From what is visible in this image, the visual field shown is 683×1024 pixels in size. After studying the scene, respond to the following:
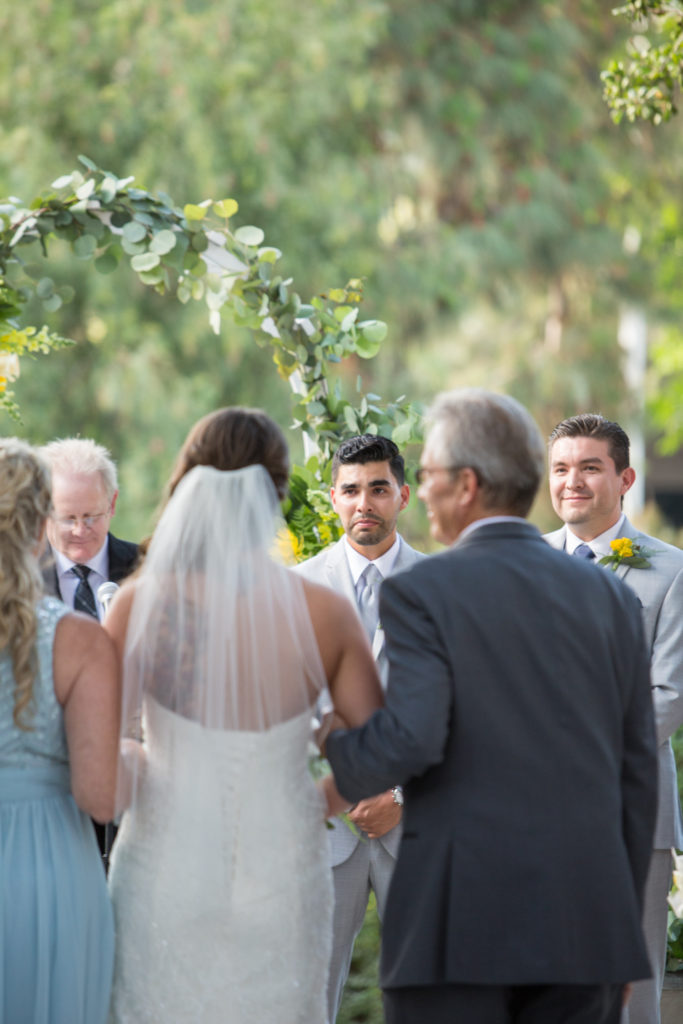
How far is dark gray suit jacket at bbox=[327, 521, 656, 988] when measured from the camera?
255 cm

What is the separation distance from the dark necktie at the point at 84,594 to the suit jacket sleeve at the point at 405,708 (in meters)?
1.83

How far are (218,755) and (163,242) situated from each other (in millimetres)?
2427

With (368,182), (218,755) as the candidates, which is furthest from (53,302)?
(368,182)

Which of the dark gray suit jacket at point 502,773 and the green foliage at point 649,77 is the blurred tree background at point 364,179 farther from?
the dark gray suit jacket at point 502,773

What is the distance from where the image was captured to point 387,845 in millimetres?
4062

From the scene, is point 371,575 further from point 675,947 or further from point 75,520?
point 675,947

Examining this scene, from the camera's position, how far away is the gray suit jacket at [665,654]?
13.1ft

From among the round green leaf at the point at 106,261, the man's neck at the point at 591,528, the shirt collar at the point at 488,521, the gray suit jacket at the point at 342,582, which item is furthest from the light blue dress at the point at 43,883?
the round green leaf at the point at 106,261

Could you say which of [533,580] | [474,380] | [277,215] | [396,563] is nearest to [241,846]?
[533,580]

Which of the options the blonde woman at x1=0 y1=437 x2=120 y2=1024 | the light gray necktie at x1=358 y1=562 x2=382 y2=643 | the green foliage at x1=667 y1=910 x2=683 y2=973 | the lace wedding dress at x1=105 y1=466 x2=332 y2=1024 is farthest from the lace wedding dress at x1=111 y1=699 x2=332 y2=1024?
the green foliage at x1=667 y1=910 x2=683 y2=973

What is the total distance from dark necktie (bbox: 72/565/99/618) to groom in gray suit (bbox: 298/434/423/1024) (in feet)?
2.40

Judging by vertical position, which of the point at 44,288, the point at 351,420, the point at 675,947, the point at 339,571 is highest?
the point at 44,288

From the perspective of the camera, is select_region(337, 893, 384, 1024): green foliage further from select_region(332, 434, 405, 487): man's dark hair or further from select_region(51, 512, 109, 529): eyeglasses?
select_region(51, 512, 109, 529): eyeglasses

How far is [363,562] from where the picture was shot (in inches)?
175
